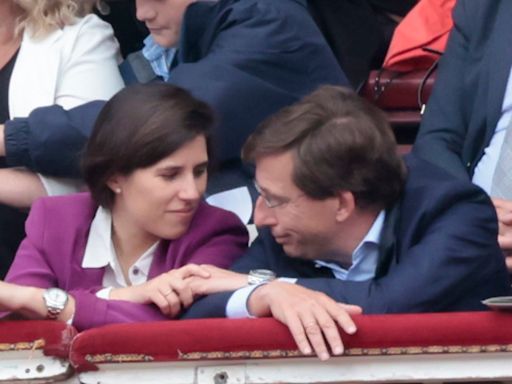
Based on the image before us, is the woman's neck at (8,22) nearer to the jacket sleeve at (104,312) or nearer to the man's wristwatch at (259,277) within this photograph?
the jacket sleeve at (104,312)

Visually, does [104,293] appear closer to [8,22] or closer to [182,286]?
[182,286]

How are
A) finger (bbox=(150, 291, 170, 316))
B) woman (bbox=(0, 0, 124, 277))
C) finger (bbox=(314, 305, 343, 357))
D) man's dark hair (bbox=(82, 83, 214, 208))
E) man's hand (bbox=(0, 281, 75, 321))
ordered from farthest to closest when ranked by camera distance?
woman (bbox=(0, 0, 124, 277)) < man's dark hair (bbox=(82, 83, 214, 208)) < finger (bbox=(150, 291, 170, 316)) < man's hand (bbox=(0, 281, 75, 321)) < finger (bbox=(314, 305, 343, 357))

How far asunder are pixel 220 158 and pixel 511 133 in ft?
2.44

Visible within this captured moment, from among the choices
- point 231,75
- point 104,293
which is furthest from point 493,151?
point 104,293

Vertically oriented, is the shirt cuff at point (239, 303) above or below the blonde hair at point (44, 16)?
above

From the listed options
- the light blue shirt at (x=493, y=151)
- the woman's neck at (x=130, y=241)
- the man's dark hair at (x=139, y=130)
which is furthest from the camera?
the light blue shirt at (x=493, y=151)

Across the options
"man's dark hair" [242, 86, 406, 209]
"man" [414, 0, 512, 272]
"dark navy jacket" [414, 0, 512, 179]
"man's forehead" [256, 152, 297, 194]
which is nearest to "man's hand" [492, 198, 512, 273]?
"man" [414, 0, 512, 272]

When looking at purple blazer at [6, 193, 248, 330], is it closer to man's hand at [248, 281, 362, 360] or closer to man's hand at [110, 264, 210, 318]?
man's hand at [110, 264, 210, 318]

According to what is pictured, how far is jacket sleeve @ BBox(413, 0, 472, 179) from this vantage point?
3.62 metres

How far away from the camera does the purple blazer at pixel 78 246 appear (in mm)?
3117

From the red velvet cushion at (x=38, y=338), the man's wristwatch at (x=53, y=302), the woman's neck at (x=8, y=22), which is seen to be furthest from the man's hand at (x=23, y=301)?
the woman's neck at (x=8, y=22)

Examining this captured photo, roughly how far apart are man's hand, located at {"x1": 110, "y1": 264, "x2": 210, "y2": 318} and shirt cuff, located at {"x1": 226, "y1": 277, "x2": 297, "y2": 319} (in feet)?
0.45

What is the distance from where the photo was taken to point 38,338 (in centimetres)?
251

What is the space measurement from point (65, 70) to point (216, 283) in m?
1.23
